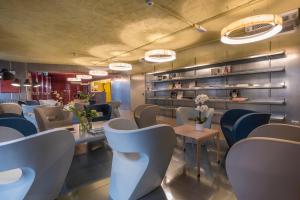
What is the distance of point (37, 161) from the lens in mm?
1411

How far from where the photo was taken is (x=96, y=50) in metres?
6.21

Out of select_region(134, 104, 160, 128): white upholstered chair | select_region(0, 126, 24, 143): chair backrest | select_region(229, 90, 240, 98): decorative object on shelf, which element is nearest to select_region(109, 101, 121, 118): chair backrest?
select_region(134, 104, 160, 128): white upholstered chair

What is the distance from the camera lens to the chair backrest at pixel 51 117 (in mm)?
3644

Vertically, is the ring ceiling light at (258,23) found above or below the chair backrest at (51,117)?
above

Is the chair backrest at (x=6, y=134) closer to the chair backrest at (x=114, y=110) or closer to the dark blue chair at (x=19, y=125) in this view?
the dark blue chair at (x=19, y=125)

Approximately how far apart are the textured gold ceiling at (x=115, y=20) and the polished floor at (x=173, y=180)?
279 centimetres

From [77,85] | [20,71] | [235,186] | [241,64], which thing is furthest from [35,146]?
[77,85]

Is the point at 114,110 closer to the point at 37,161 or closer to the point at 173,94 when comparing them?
the point at 173,94

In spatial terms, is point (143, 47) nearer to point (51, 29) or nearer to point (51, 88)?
point (51, 29)

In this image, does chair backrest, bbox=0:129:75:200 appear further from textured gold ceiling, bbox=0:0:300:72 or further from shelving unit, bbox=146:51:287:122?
shelving unit, bbox=146:51:287:122

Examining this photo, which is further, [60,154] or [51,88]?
[51,88]

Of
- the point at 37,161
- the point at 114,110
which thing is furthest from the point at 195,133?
the point at 114,110

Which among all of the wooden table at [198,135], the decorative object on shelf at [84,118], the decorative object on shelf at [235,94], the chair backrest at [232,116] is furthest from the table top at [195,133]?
the decorative object on shelf at [235,94]

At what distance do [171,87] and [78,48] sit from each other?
12.5 feet
